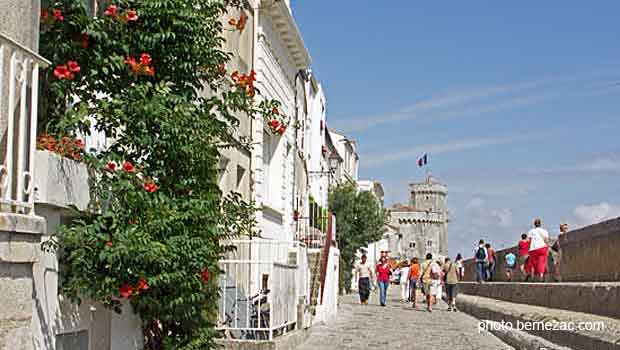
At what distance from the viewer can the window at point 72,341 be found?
7.44 meters

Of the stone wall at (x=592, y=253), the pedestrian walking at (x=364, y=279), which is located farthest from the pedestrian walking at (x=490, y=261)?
the stone wall at (x=592, y=253)

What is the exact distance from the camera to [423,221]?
131625mm

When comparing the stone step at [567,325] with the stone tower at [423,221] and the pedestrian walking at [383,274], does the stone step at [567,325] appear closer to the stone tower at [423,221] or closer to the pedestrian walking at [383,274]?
the pedestrian walking at [383,274]

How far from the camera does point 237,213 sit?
9656 millimetres

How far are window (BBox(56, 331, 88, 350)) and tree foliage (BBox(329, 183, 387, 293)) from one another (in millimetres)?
41164

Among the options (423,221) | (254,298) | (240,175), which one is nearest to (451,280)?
(240,175)

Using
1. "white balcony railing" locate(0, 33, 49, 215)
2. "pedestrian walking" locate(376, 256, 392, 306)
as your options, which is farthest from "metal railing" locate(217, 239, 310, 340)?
"pedestrian walking" locate(376, 256, 392, 306)

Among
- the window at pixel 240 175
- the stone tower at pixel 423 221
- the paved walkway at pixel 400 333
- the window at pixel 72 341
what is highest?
the stone tower at pixel 423 221

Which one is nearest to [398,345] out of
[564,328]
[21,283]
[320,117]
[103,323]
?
[564,328]

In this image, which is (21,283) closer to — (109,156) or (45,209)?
(45,209)

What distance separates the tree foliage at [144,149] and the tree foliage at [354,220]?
1588 inches

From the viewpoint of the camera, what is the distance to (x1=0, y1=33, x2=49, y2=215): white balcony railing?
238 inches

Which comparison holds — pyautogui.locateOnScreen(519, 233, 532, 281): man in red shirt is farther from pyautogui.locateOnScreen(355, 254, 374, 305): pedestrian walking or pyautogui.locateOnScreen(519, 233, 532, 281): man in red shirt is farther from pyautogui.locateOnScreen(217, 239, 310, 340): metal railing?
pyautogui.locateOnScreen(355, 254, 374, 305): pedestrian walking

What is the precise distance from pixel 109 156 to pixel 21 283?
2.09 m
